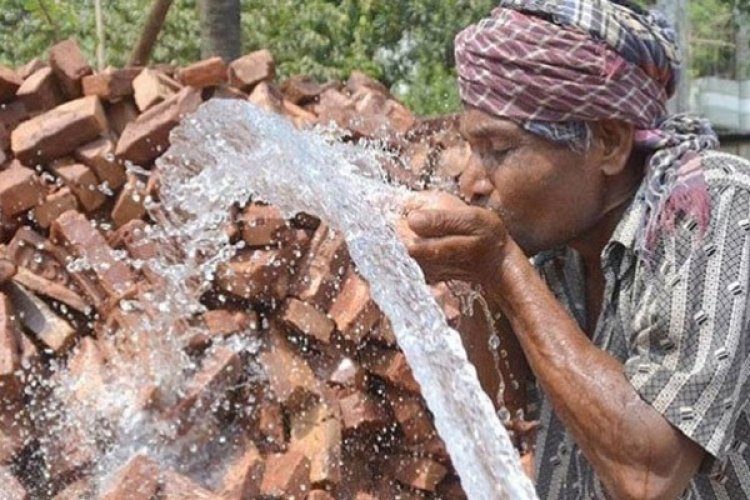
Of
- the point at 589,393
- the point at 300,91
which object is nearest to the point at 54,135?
the point at 300,91

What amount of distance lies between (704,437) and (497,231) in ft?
1.31

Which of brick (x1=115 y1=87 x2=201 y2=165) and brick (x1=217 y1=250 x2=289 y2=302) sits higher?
brick (x1=115 y1=87 x2=201 y2=165)

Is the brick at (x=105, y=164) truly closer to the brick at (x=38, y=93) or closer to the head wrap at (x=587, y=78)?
the brick at (x=38, y=93)

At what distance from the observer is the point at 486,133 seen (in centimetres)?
211

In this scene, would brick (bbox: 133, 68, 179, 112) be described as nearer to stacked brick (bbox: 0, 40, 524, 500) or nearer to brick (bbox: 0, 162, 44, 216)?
stacked brick (bbox: 0, 40, 524, 500)

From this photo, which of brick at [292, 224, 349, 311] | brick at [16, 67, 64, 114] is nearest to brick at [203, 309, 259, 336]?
brick at [292, 224, 349, 311]

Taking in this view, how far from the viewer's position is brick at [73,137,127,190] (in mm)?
4406

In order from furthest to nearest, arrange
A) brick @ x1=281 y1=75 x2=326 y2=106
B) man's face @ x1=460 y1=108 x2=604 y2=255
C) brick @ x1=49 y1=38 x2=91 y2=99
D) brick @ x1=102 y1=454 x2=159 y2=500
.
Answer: brick @ x1=281 y1=75 x2=326 y2=106, brick @ x1=49 y1=38 x2=91 y2=99, brick @ x1=102 y1=454 x2=159 y2=500, man's face @ x1=460 y1=108 x2=604 y2=255

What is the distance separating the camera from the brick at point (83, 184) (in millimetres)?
4375

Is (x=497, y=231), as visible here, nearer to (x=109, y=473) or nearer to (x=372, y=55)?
(x=109, y=473)

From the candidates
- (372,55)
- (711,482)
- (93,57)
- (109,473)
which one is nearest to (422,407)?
(109,473)

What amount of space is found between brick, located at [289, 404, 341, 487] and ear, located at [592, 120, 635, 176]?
2.04 m

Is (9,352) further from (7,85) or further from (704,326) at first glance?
(704,326)

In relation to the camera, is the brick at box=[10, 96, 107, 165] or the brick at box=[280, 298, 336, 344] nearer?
the brick at box=[280, 298, 336, 344]
